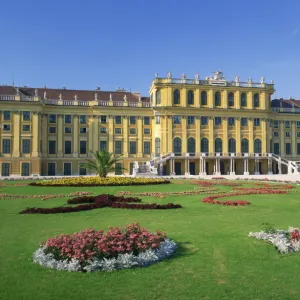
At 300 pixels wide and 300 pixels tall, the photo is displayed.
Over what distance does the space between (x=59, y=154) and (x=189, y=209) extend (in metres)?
43.9

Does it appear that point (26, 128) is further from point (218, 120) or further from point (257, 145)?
point (257, 145)

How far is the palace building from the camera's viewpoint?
5412 centimetres

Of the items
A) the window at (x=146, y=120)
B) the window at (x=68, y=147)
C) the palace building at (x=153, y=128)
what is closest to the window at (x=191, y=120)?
the palace building at (x=153, y=128)

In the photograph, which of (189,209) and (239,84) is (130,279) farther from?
(239,84)

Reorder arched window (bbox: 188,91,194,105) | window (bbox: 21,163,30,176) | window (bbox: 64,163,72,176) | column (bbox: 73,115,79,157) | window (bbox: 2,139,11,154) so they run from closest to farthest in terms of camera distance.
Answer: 1. window (bbox: 21,163,30,176)
2. window (bbox: 2,139,11,154)
3. window (bbox: 64,163,72,176)
4. column (bbox: 73,115,79,157)
5. arched window (bbox: 188,91,194,105)

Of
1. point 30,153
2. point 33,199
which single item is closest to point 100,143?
point 30,153

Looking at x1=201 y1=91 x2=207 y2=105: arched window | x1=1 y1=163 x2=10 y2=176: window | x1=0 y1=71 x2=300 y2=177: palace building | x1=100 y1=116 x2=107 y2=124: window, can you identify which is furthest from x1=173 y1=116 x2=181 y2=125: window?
x1=1 y1=163 x2=10 y2=176: window

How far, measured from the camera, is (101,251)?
793 centimetres

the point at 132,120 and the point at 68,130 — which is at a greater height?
the point at 132,120

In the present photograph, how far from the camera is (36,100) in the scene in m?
54.1

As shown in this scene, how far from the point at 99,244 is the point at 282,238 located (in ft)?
16.4

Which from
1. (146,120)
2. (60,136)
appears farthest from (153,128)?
(60,136)

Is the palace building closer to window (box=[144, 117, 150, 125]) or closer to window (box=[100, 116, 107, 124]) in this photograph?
window (box=[144, 117, 150, 125])

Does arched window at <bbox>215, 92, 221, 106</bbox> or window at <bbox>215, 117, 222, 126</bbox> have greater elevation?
arched window at <bbox>215, 92, 221, 106</bbox>
